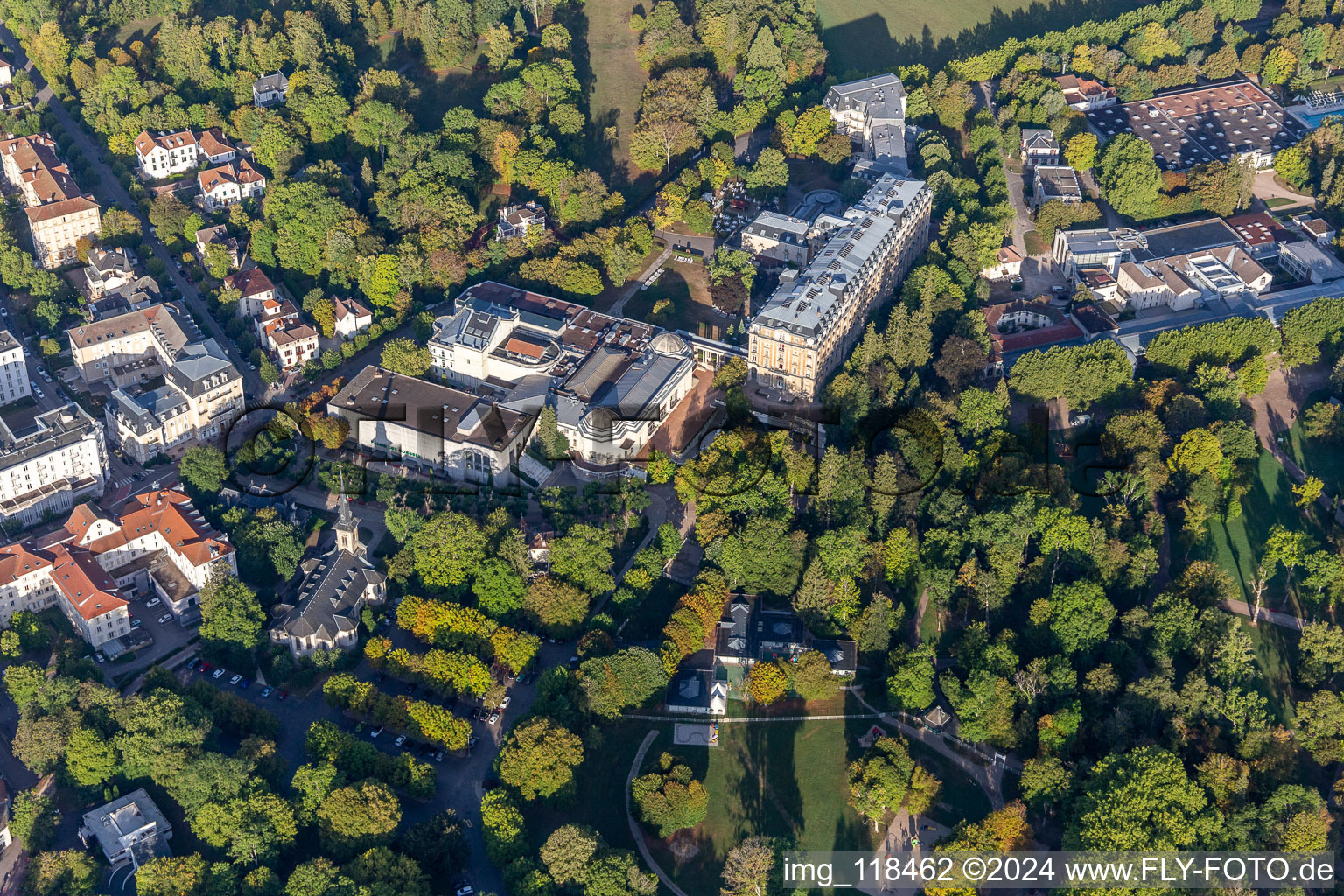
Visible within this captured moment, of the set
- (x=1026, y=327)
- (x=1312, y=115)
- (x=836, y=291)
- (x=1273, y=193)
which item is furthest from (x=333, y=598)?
(x=1312, y=115)

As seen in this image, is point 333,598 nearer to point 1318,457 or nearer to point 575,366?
point 575,366

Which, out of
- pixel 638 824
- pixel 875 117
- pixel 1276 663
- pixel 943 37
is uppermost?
pixel 943 37

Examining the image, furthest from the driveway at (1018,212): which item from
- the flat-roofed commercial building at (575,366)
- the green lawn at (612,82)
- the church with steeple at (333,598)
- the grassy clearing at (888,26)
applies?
the church with steeple at (333,598)

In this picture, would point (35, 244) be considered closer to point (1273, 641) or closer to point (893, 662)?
point (893, 662)

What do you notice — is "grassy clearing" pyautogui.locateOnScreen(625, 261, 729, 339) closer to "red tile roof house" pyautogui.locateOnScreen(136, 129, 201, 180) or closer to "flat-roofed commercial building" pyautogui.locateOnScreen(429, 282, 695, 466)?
"flat-roofed commercial building" pyautogui.locateOnScreen(429, 282, 695, 466)

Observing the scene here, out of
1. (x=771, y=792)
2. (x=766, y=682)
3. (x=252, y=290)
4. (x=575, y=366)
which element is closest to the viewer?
(x=771, y=792)

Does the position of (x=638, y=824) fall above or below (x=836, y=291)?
below

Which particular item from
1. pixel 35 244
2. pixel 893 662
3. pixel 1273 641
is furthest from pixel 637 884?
pixel 35 244

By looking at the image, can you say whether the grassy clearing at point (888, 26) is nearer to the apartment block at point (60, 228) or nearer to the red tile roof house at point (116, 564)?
the apartment block at point (60, 228)
